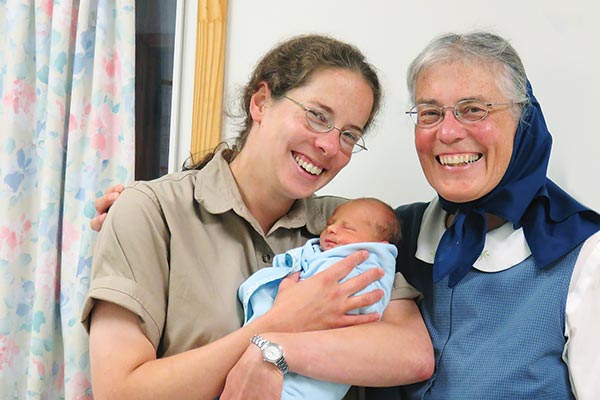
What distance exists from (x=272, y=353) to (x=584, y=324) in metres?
0.68

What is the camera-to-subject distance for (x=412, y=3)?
2.04 meters

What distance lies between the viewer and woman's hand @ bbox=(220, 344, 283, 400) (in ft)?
4.17

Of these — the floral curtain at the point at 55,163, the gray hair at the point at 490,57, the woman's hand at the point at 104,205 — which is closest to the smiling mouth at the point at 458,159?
the gray hair at the point at 490,57

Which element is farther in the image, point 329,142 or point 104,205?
point 104,205

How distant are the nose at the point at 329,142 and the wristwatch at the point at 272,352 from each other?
0.50m

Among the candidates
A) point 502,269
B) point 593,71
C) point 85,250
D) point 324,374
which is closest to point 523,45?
point 593,71

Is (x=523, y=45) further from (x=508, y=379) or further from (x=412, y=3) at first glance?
(x=508, y=379)

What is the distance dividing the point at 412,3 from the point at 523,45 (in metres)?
0.40

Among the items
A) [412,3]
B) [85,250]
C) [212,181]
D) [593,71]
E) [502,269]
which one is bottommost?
[85,250]

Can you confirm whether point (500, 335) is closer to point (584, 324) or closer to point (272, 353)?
point (584, 324)

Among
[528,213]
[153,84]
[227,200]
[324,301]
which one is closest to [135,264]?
[227,200]

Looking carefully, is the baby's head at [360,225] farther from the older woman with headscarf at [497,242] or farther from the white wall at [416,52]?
the white wall at [416,52]

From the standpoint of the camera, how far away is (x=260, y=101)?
5.28 ft

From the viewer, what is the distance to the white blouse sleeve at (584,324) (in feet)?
4.23
